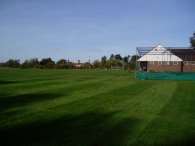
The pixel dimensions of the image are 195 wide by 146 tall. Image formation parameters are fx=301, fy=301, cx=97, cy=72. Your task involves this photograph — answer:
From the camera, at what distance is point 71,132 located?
7176 millimetres

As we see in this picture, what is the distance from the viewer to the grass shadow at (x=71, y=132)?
249 inches

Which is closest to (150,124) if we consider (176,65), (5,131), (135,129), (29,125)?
(135,129)

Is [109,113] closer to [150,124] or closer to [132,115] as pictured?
[132,115]

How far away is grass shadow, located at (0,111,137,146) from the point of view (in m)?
6.34

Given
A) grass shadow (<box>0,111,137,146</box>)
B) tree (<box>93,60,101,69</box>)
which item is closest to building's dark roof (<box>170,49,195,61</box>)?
tree (<box>93,60,101,69</box>)

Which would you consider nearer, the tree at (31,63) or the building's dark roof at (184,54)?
the building's dark roof at (184,54)

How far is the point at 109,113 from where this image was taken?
9.87 metres

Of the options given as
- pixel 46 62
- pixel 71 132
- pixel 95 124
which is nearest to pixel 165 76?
pixel 95 124

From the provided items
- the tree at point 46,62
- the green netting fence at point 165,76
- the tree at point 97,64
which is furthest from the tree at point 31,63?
the green netting fence at point 165,76

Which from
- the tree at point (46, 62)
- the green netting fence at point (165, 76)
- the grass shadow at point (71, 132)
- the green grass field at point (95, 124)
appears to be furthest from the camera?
the tree at point (46, 62)

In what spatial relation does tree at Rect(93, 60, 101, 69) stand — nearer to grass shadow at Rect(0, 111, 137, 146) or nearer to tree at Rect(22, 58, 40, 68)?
tree at Rect(22, 58, 40, 68)

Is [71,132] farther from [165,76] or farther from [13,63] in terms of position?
[13,63]

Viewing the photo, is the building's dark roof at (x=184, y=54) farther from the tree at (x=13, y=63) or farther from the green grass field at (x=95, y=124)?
the tree at (x=13, y=63)

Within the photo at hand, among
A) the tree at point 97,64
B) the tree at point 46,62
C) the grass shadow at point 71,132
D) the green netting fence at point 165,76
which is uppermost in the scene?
the tree at point 46,62
